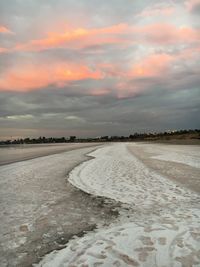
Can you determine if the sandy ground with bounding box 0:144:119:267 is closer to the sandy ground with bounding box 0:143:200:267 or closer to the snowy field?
the sandy ground with bounding box 0:143:200:267

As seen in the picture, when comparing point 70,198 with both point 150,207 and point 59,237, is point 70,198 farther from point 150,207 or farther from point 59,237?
point 59,237

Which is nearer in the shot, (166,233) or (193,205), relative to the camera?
(166,233)

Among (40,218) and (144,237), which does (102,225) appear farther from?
(40,218)

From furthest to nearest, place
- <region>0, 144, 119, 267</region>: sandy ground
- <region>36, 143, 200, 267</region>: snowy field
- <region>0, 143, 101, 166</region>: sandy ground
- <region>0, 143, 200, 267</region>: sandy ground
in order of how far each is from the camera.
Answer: <region>0, 143, 101, 166</region>: sandy ground
<region>0, 144, 119, 267</region>: sandy ground
<region>0, 143, 200, 267</region>: sandy ground
<region>36, 143, 200, 267</region>: snowy field

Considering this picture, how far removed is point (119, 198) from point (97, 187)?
257 cm

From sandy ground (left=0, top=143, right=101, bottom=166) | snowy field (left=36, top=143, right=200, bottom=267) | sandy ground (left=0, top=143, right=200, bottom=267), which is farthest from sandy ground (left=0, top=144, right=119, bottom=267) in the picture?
sandy ground (left=0, top=143, right=101, bottom=166)

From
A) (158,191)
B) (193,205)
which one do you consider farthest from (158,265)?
(158,191)

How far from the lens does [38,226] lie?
25.0 feet

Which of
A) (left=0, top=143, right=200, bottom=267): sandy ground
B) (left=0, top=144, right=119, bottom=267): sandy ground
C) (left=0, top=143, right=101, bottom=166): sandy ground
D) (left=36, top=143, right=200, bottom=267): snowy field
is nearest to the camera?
(left=36, top=143, right=200, bottom=267): snowy field

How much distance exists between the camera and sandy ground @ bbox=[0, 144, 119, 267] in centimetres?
606

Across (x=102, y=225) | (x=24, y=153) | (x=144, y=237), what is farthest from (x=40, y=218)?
(x=24, y=153)

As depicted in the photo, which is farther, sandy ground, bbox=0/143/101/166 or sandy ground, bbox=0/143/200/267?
sandy ground, bbox=0/143/101/166

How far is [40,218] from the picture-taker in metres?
8.37

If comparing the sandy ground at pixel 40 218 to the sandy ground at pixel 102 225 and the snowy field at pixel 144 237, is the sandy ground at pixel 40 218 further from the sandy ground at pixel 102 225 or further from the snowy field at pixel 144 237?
the snowy field at pixel 144 237
